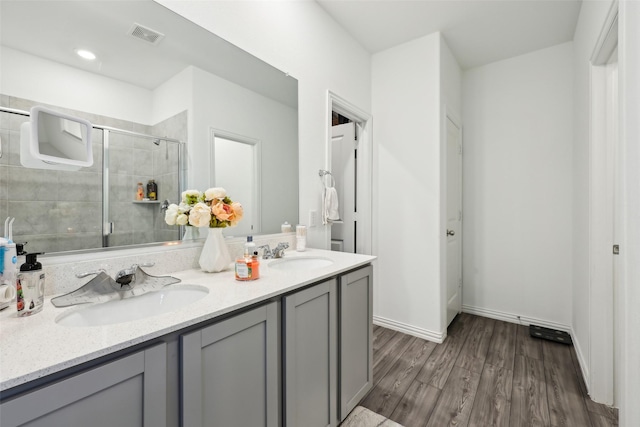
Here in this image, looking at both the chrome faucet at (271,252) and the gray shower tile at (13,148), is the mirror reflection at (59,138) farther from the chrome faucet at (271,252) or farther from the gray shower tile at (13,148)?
the chrome faucet at (271,252)

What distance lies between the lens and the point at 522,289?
2.88 meters

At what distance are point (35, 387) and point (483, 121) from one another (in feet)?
12.1

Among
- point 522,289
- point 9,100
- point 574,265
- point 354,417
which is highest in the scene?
point 9,100

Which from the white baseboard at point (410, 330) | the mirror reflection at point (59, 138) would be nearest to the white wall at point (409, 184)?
the white baseboard at point (410, 330)

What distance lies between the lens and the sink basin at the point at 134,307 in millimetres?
895

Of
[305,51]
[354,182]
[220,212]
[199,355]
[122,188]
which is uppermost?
[305,51]

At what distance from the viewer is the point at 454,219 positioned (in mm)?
2926

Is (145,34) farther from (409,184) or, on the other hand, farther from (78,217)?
(409,184)

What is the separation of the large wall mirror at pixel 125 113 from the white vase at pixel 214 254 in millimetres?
176

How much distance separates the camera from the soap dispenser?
31.0 inches

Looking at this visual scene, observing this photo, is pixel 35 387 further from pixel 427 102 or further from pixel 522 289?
pixel 522 289

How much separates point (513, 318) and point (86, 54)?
379cm

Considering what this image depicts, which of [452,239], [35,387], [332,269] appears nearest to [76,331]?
[35,387]

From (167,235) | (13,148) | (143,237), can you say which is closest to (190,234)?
(167,235)
